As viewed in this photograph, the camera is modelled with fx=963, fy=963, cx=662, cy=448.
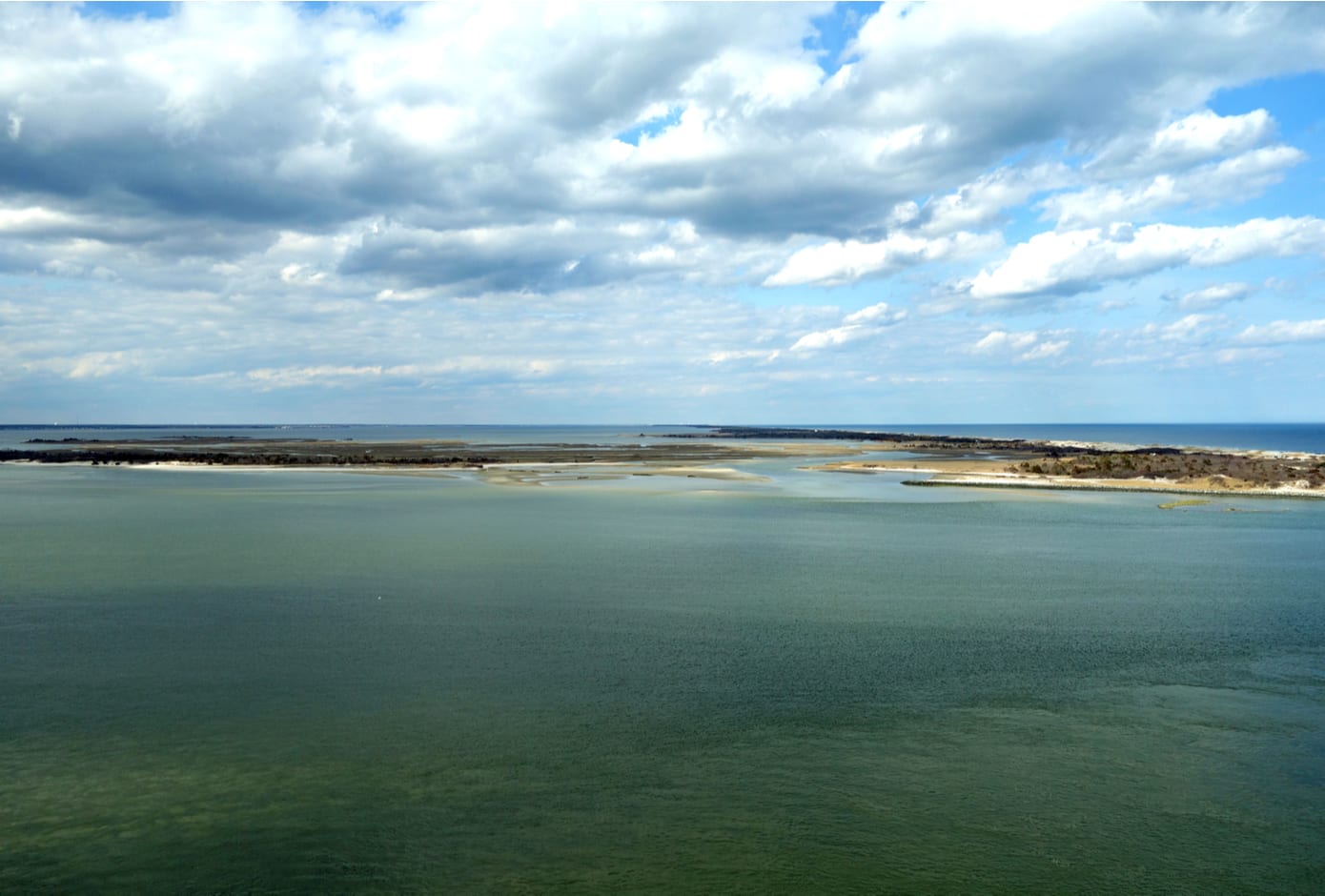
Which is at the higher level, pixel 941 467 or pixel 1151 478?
pixel 941 467

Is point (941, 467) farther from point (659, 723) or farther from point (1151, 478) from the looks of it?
point (659, 723)

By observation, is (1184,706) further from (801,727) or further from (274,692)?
(274,692)

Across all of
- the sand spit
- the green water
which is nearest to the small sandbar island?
the sand spit

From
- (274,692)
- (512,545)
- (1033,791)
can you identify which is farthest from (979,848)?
(512,545)

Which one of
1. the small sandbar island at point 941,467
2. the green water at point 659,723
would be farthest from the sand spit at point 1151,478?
the green water at point 659,723

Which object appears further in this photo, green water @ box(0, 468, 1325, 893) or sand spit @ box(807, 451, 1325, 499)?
sand spit @ box(807, 451, 1325, 499)

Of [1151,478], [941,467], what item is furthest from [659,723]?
[941,467]

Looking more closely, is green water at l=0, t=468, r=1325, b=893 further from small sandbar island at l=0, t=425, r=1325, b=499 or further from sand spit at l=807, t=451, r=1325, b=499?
small sandbar island at l=0, t=425, r=1325, b=499

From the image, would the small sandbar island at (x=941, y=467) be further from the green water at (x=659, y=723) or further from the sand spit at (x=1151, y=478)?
the green water at (x=659, y=723)
